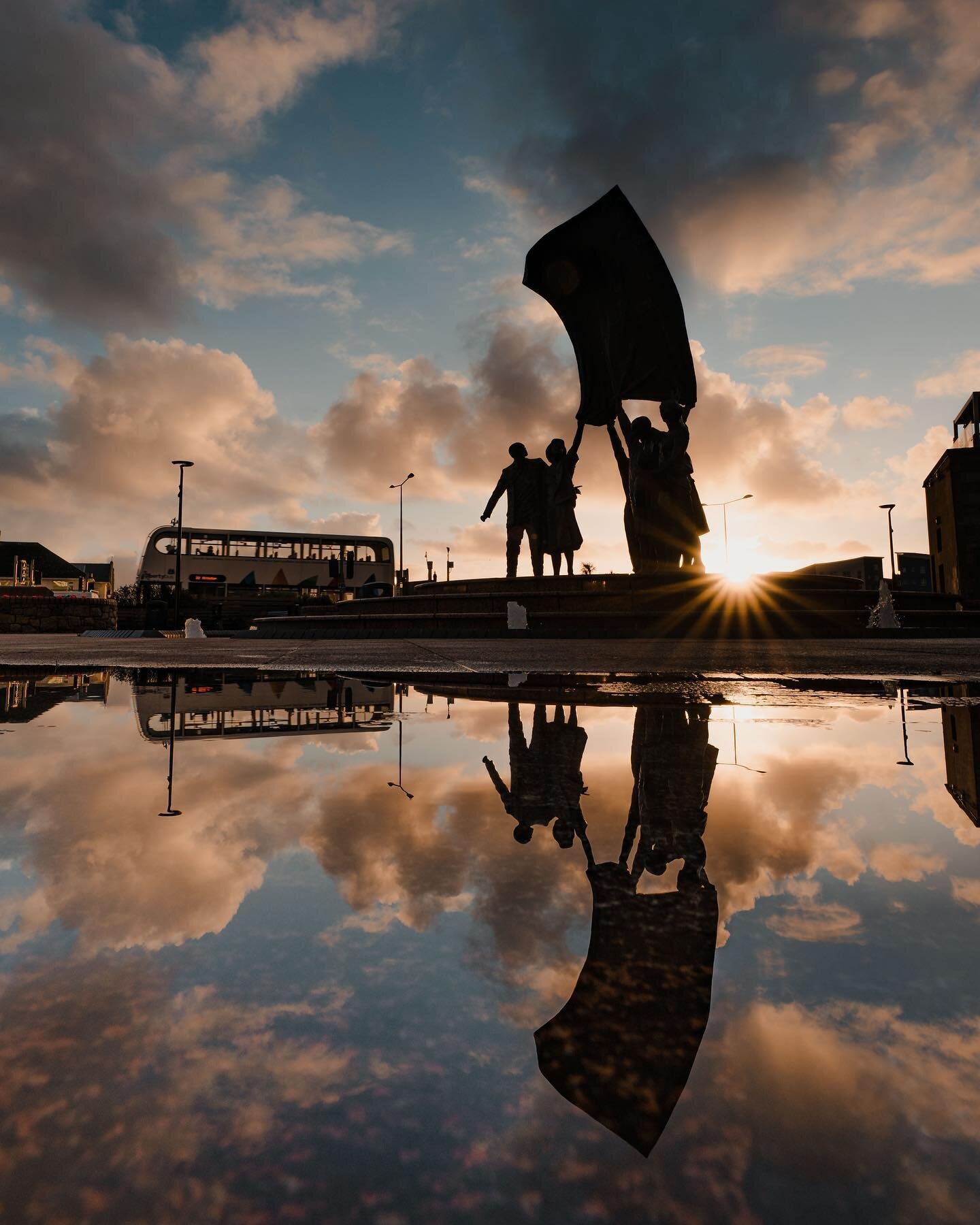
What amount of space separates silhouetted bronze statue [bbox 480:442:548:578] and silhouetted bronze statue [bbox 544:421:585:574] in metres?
0.16

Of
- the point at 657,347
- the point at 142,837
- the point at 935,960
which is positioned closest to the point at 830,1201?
the point at 935,960

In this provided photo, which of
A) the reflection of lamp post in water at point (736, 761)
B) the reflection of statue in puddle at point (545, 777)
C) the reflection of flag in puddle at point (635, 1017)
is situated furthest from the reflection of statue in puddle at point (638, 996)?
the reflection of lamp post in water at point (736, 761)

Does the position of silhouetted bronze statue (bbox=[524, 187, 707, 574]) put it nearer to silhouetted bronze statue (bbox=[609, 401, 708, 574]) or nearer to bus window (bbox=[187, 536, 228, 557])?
silhouetted bronze statue (bbox=[609, 401, 708, 574])

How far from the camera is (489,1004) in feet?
2.34

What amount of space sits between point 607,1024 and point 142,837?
3.21 ft

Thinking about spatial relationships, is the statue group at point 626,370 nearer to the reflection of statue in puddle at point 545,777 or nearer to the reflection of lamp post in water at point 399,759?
the reflection of lamp post in water at point 399,759

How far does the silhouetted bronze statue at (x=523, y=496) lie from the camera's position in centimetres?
1619

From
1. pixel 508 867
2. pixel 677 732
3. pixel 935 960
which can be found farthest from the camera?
pixel 677 732

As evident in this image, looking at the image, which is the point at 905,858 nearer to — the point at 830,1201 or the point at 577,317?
the point at 830,1201

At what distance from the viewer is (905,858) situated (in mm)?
1241

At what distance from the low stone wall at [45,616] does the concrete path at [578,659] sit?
25.0 meters

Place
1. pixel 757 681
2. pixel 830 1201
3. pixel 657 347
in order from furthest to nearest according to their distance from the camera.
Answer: pixel 657 347
pixel 757 681
pixel 830 1201

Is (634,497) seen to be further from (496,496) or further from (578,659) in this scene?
(578,659)

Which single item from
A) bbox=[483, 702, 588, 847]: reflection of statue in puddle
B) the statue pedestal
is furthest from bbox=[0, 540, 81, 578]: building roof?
bbox=[483, 702, 588, 847]: reflection of statue in puddle
